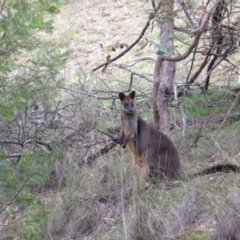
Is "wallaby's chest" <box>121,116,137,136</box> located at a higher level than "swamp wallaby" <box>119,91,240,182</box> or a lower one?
higher

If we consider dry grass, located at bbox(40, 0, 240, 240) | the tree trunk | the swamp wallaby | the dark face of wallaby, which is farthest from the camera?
the tree trunk

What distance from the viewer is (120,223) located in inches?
235

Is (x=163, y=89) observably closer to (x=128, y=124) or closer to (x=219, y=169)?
(x=128, y=124)

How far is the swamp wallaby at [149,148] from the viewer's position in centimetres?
694

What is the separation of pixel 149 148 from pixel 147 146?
0.04 m

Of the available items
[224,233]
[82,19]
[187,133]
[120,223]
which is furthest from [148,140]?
[82,19]

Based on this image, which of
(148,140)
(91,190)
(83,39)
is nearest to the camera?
(91,190)

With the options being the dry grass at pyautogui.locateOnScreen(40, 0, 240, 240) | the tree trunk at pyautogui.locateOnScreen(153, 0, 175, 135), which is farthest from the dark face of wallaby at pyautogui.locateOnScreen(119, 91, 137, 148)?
the tree trunk at pyautogui.locateOnScreen(153, 0, 175, 135)

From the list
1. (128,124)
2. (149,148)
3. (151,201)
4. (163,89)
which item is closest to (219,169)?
(149,148)

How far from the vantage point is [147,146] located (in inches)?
294

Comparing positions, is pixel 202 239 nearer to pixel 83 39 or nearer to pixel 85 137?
pixel 85 137

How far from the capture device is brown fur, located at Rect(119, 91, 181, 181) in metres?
7.04

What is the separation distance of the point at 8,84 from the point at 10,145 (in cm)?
296

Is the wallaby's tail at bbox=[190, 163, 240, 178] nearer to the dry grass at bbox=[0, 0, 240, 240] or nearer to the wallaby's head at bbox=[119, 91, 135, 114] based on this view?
the dry grass at bbox=[0, 0, 240, 240]
